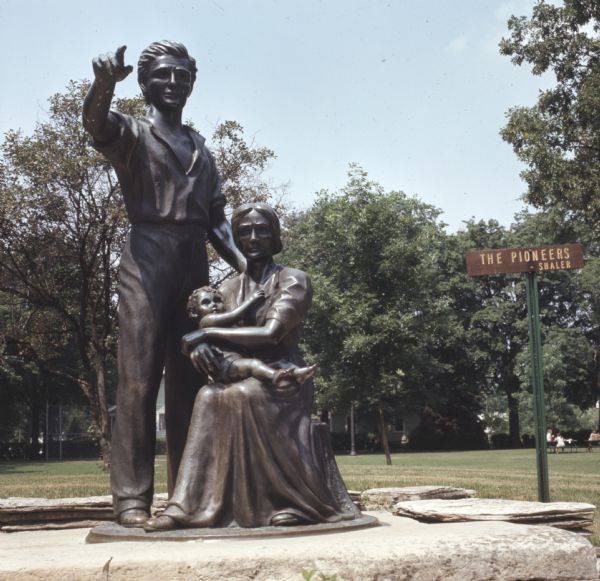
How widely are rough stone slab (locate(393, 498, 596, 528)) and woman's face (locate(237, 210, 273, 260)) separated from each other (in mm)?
1947

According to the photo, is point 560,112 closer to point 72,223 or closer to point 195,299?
point 72,223

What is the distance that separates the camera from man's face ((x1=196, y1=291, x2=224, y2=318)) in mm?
5344

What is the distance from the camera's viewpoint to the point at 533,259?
959cm

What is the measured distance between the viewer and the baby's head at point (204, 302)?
211 inches

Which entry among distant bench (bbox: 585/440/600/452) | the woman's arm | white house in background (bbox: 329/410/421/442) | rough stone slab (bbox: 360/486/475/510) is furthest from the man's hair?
white house in background (bbox: 329/410/421/442)

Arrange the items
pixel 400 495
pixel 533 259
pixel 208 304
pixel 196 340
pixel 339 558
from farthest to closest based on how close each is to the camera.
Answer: pixel 533 259
pixel 400 495
pixel 208 304
pixel 196 340
pixel 339 558

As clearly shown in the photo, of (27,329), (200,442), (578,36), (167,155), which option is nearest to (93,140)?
(167,155)

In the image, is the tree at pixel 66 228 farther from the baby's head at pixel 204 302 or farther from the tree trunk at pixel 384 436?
the baby's head at pixel 204 302

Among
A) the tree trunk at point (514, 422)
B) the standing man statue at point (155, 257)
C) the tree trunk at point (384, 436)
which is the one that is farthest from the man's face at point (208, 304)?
the tree trunk at point (514, 422)

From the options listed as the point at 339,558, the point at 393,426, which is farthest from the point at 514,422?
the point at 339,558

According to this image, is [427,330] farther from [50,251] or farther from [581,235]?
[50,251]

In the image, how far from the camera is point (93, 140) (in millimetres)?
5438

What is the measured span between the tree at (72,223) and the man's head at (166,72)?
14.5m

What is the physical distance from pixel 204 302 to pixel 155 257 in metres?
0.46
